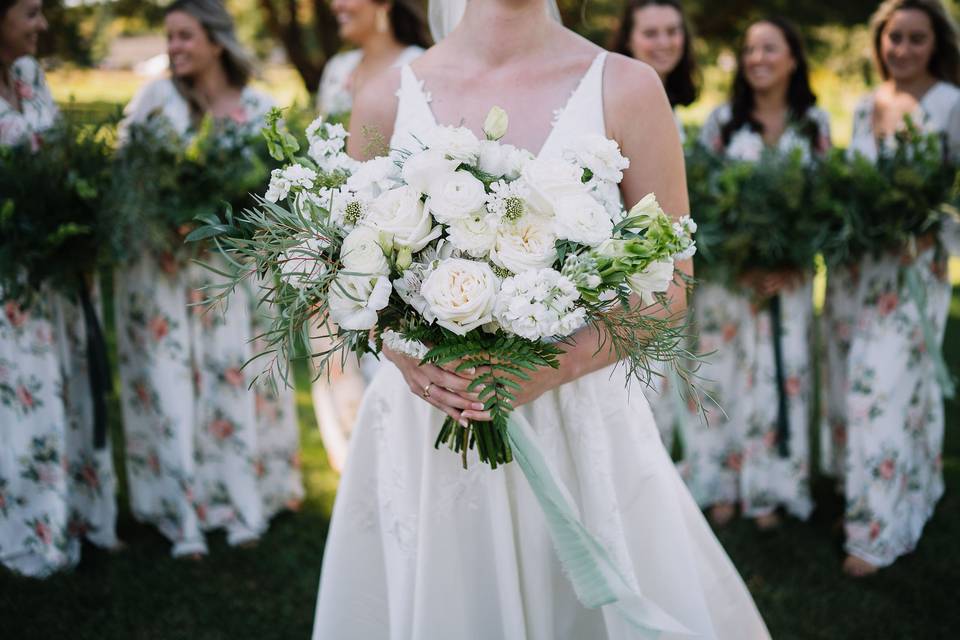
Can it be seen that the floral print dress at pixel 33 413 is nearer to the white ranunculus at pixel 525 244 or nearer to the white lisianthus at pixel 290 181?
the white lisianthus at pixel 290 181

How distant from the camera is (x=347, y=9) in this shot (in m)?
5.89

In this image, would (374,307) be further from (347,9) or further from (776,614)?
(347,9)

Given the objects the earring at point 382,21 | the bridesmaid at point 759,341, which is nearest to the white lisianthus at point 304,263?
the bridesmaid at point 759,341

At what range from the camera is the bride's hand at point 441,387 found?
2.18 m

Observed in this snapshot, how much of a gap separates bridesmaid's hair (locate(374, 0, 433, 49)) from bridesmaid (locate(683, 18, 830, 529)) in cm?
205

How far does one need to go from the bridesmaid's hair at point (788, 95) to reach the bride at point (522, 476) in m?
3.15

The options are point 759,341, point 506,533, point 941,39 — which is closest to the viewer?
point 506,533

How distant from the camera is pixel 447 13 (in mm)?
3031

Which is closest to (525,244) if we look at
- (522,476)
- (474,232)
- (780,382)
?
(474,232)

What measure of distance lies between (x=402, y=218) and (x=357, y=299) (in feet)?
0.67

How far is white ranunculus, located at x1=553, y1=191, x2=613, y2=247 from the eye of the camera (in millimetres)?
1917

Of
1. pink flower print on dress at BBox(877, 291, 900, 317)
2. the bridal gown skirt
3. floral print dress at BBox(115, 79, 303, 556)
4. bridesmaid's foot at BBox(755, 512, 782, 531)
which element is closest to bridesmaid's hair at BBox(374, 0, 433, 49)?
floral print dress at BBox(115, 79, 303, 556)

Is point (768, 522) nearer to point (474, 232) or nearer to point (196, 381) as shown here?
point (196, 381)

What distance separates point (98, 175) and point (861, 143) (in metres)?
4.04
